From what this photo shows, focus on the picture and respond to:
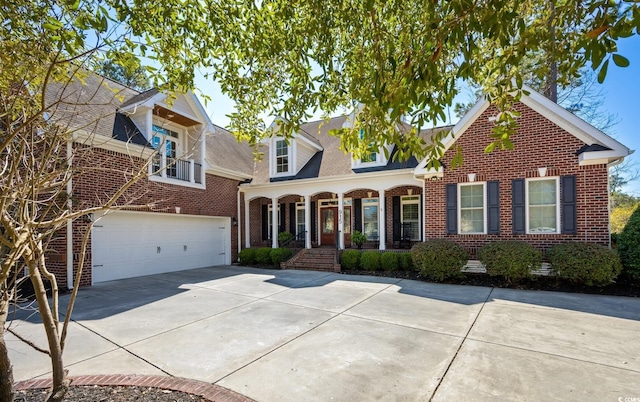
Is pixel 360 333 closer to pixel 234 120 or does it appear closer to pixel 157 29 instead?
pixel 234 120

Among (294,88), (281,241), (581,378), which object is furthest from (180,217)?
(581,378)

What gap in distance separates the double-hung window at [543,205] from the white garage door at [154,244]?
12.0 m

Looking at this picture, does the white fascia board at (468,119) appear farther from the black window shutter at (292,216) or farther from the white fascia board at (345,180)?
the black window shutter at (292,216)

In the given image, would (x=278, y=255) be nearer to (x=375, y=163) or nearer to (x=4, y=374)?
(x=375, y=163)

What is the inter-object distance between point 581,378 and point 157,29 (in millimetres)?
6639

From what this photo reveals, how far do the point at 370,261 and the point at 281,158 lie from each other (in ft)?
22.9

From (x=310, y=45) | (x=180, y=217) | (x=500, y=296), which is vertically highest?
(x=310, y=45)

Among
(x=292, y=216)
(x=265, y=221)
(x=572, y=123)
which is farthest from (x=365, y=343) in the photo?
(x=265, y=221)

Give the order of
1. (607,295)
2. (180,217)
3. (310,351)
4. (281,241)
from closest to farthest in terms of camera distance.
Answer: (310,351), (607,295), (180,217), (281,241)

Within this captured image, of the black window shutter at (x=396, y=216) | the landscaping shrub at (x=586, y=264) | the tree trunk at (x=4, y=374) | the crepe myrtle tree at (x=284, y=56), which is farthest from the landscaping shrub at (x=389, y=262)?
the tree trunk at (x=4, y=374)

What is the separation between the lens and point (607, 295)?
781 cm

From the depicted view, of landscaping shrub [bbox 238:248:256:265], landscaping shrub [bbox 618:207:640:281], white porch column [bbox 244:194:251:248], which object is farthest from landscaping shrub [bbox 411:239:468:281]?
white porch column [bbox 244:194:251:248]

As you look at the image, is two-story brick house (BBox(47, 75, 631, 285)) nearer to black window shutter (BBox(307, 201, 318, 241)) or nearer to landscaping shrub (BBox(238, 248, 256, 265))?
black window shutter (BBox(307, 201, 318, 241))

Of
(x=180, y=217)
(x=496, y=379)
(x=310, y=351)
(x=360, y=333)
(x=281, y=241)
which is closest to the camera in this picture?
(x=496, y=379)
